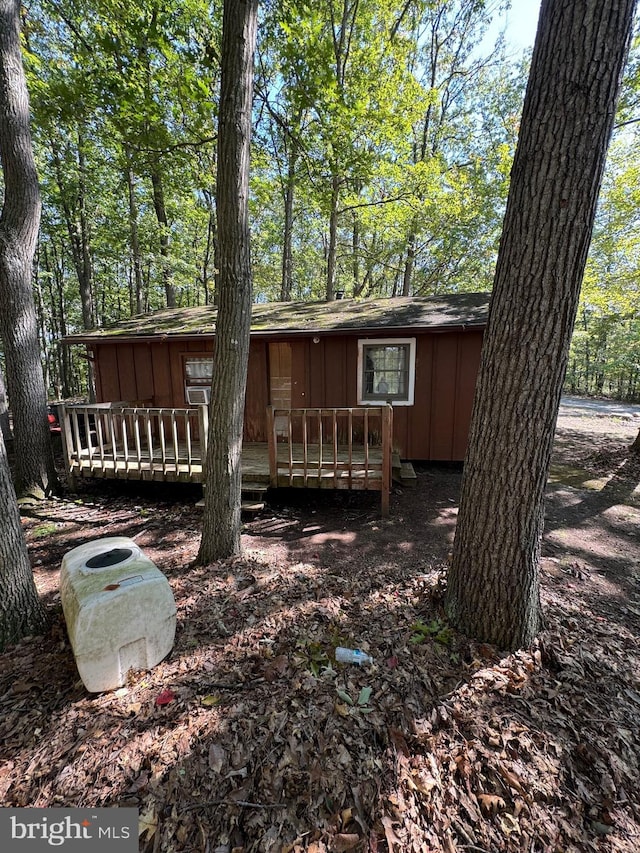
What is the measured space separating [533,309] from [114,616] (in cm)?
301

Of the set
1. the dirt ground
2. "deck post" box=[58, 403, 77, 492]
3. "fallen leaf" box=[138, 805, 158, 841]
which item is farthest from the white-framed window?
"fallen leaf" box=[138, 805, 158, 841]

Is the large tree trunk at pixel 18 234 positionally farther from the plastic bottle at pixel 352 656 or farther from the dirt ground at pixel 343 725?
the plastic bottle at pixel 352 656

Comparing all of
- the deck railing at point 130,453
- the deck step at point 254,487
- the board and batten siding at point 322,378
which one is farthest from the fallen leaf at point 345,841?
the board and batten siding at point 322,378

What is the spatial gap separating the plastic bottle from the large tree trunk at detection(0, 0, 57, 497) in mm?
5701

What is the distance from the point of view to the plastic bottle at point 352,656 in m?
2.31

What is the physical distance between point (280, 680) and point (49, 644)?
1639 mm

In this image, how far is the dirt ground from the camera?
1.54 meters

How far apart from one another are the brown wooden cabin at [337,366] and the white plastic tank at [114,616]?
4.09 meters

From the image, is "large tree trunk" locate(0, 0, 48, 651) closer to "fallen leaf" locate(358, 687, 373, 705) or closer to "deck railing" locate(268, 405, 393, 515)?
"deck railing" locate(268, 405, 393, 515)

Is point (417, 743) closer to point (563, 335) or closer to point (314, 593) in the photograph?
point (314, 593)

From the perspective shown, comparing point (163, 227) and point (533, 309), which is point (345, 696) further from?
point (163, 227)

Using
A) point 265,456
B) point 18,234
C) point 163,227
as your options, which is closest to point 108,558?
point 265,456

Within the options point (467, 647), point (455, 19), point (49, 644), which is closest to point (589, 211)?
point (467, 647)

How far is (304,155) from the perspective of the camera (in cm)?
562
